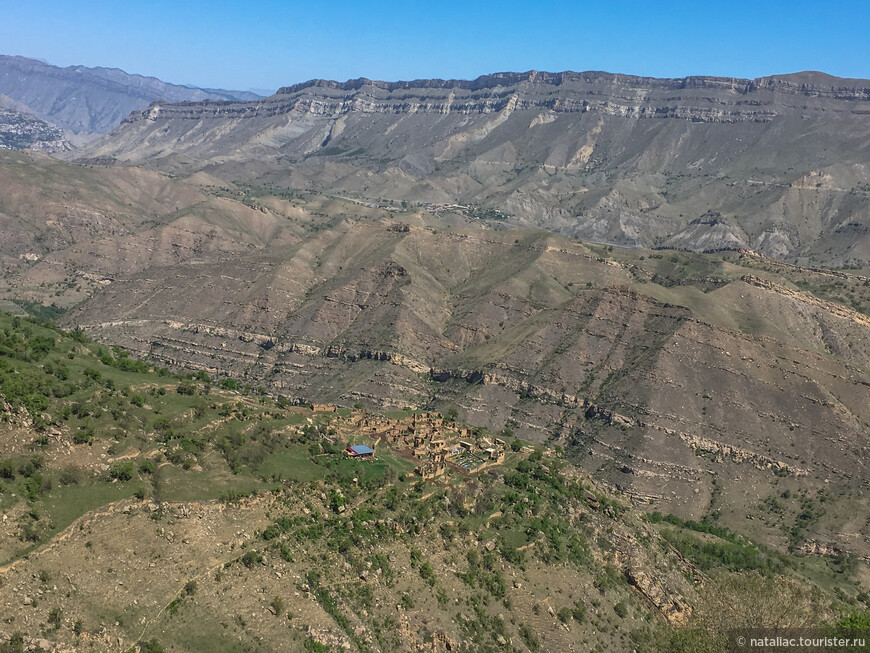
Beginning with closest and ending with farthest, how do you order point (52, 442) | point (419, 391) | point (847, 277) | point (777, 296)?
point (52, 442)
point (419, 391)
point (777, 296)
point (847, 277)

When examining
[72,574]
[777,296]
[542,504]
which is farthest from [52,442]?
[777,296]

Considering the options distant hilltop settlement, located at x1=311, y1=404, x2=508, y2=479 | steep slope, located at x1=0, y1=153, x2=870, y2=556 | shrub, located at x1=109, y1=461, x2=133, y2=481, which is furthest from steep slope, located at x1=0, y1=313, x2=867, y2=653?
steep slope, located at x1=0, y1=153, x2=870, y2=556

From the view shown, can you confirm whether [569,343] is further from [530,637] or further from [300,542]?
[300,542]

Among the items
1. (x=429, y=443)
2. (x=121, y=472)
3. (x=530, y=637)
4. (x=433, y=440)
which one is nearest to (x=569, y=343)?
(x=433, y=440)

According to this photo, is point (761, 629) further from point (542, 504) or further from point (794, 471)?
point (794, 471)

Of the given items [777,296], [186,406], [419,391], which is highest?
[777,296]

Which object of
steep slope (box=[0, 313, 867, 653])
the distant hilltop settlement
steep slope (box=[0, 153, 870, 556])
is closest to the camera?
steep slope (box=[0, 313, 867, 653])

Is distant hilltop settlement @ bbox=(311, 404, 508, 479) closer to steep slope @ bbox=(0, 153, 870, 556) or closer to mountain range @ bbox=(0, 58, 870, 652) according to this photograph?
mountain range @ bbox=(0, 58, 870, 652)

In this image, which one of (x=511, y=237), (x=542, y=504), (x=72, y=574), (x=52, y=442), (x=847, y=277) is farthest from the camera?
(x=511, y=237)
